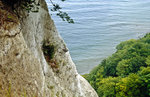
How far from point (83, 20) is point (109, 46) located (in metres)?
17.7

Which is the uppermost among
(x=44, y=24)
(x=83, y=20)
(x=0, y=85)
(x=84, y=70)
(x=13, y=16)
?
(x=13, y=16)

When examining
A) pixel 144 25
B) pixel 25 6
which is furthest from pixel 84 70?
pixel 144 25

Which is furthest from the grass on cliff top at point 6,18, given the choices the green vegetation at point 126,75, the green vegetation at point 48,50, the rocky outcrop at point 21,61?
the green vegetation at point 126,75

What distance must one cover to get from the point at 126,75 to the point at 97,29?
99.9 feet

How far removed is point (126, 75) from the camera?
27.6 meters

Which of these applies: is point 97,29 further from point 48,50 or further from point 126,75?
point 48,50

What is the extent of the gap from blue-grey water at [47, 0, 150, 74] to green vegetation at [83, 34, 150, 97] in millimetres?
5839

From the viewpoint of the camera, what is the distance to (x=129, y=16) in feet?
238

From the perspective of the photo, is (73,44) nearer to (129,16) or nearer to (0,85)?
(129,16)

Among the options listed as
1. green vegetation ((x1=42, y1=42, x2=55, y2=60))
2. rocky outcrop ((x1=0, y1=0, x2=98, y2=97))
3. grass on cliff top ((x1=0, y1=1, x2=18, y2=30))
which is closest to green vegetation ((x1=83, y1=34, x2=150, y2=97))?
green vegetation ((x1=42, y1=42, x2=55, y2=60))

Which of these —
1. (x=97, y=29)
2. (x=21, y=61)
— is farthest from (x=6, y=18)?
(x=97, y=29)

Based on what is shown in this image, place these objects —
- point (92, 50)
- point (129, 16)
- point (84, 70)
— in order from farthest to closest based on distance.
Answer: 1. point (129, 16)
2. point (92, 50)
3. point (84, 70)

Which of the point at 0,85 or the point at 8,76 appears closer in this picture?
the point at 0,85

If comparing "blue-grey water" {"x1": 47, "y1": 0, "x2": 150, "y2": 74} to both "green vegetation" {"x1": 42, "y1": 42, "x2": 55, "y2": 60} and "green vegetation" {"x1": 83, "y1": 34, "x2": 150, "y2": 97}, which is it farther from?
"green vegetation" {"x1": 42, "y1": 42, "x2": 55, "y2": 60}
